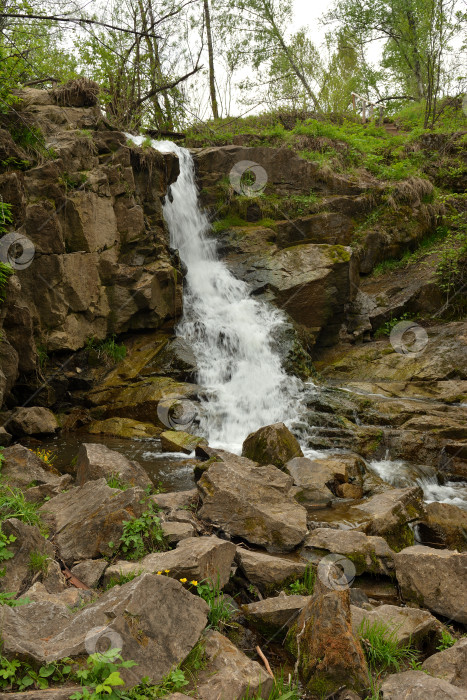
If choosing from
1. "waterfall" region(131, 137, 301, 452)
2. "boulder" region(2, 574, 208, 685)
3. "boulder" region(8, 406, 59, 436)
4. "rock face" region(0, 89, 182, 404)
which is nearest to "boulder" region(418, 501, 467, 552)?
"boulder" region(2, 574, 208, 685)

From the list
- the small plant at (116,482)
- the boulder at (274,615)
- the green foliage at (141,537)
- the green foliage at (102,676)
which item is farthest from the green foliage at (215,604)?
the small plant at (116,482)

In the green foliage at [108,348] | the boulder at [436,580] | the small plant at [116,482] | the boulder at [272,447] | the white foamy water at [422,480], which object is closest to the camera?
the boulder at [436,580]

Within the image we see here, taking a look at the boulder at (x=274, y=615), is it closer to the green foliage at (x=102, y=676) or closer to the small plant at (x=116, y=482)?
the green foliage at (x=102, y=676)

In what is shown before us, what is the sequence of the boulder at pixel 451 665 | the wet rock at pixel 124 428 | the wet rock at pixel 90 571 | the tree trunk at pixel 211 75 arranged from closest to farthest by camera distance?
the boulder at pixel 451 665, the wet rock at pixel 90 571, the wet rock at pixel 124 428, the tree trunk at pixel 211 75

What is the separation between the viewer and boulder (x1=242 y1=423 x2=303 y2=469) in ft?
23.6

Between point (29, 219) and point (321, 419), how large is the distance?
6.59 meters

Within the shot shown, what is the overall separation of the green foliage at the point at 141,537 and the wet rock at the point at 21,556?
0.58 meters

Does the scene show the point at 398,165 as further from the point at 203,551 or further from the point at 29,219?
the point at 203,551

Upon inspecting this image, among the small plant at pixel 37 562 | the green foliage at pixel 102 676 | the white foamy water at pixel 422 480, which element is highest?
the green foliage at pixel 102 676

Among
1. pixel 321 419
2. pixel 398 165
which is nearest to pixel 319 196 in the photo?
pixel 398 165

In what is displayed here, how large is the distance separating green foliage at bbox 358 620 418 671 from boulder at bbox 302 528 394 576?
44.5 inches

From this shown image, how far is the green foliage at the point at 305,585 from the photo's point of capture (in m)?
3.85

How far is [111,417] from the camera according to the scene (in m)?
9.79

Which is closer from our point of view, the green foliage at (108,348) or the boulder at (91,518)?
the boulder at (91,518)
